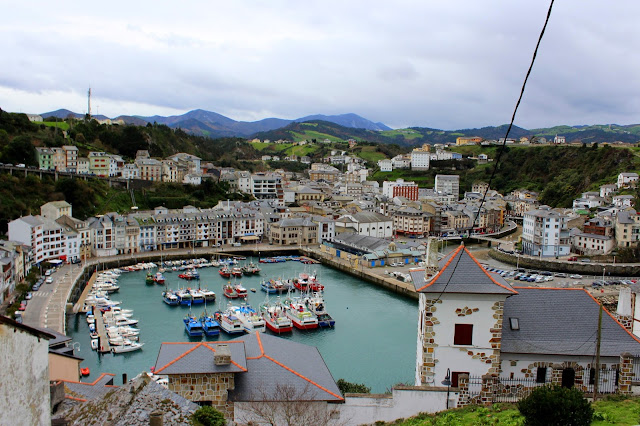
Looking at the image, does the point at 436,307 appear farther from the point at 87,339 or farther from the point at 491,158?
the point at 491,158

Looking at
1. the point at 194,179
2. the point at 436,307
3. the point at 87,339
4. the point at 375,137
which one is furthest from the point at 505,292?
the point at 375,137

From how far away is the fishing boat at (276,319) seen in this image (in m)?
18.6

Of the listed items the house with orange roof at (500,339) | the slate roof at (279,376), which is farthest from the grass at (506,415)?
the slate roof at (279,376)

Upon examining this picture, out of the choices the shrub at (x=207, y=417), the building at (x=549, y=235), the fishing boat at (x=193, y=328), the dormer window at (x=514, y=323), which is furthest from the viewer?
the building at (x=549, y=235)

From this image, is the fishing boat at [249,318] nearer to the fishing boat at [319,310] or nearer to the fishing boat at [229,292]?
the fishing boat at [319,310]

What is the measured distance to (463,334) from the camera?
6.70 m

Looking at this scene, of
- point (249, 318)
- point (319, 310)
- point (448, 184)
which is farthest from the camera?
point (448, 184)

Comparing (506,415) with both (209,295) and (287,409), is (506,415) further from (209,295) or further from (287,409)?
(209,295)

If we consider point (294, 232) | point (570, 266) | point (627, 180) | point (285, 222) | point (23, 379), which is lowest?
point (570, 266)

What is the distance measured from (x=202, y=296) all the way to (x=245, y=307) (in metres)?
2.56

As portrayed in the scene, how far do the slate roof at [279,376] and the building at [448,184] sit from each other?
52.6 m

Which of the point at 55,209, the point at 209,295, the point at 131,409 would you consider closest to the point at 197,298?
the point at 209,295

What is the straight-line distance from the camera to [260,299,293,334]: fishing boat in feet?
A: 60.9

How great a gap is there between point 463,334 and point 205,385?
3264 mm
